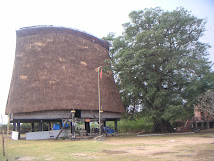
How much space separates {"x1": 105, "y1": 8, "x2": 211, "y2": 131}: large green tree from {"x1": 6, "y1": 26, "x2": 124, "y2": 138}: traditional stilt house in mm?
2760

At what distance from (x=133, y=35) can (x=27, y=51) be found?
1120 centimetres

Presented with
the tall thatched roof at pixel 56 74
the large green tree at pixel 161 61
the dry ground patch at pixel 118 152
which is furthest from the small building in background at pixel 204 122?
the dry ground patch at pixel 118 152

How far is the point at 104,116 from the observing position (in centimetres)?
2217

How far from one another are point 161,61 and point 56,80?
407 inches

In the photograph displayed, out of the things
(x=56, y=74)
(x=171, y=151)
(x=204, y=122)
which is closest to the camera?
(x=171, y=151)

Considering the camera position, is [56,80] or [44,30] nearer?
[56,80]

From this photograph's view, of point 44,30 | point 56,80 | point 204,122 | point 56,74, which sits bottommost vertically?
point 204,122

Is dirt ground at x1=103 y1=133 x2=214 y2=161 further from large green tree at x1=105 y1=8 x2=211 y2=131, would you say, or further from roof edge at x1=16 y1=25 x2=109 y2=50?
roof edge at x1=16 y1=25 x2=109 y2=50

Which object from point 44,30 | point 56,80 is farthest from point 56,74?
point 44,30

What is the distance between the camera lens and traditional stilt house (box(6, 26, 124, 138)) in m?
19.1

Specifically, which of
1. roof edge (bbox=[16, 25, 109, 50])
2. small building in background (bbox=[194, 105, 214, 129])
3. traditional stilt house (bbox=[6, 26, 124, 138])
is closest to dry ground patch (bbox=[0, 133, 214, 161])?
traditional stilt house (bbox=[6, 26, 124, 138])

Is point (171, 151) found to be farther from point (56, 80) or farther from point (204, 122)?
point (204, 122)

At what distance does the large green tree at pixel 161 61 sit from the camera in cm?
2042

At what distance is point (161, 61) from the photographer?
2161cm
